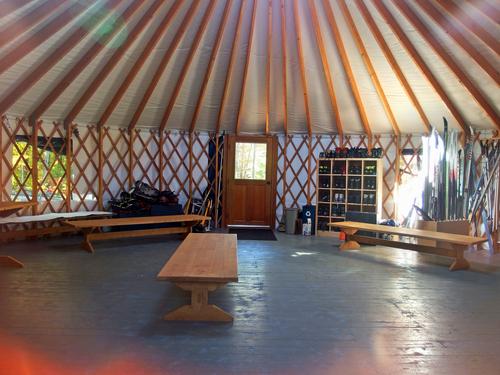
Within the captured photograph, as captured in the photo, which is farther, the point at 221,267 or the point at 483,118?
the point at 483,118

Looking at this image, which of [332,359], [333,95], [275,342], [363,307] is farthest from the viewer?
[333,95]

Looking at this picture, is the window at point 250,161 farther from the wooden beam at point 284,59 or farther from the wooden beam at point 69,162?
the wooden beam at point 69,162

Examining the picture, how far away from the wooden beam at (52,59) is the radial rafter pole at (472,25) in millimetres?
3090

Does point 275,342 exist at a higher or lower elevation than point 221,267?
lower

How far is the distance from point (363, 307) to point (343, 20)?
124 inches

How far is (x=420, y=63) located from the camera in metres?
4.40

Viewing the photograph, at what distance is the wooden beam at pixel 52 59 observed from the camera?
144 inches

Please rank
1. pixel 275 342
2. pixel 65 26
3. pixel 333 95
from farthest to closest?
pixel 333 95, pixel 65 26, pixel 275 342

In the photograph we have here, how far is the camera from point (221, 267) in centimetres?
240

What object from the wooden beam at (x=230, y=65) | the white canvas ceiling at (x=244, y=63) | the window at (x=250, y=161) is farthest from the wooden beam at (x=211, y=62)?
the window at (x=250, y=161)

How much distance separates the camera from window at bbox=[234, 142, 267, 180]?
6.91 metres

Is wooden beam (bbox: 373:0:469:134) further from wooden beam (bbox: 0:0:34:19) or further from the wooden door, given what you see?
wooden beam (bbox: 0:0:34:19)

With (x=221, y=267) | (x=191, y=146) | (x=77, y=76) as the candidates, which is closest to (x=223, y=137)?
(x=191, y=146)

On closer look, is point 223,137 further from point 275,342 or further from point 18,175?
point 275,342
